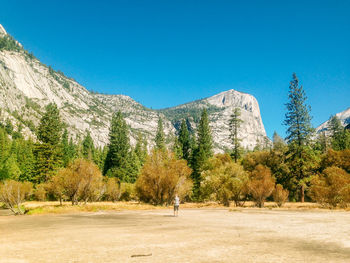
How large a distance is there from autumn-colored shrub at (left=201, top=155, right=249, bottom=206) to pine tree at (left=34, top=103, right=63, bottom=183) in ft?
115

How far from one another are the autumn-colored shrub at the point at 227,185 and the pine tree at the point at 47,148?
35.2 m

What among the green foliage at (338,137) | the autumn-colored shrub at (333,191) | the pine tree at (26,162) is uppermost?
the green foliage at (338,137)

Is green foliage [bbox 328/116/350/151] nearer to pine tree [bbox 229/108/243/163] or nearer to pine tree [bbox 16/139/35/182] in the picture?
pine tree [bbox 229/108/243/163]

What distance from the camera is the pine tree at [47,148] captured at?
55688mm

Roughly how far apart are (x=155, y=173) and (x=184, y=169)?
9325 mm

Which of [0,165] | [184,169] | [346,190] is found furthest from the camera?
[0,165]

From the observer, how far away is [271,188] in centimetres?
3422

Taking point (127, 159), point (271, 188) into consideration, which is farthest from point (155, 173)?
point (127, 159)

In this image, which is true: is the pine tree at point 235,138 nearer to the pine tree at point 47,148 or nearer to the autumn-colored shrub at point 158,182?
the autumn-colored shrub at point 158,182

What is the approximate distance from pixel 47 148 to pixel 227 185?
41863 mm

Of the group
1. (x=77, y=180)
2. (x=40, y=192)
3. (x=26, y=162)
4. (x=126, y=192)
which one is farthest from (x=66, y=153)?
(x=77, y=180)

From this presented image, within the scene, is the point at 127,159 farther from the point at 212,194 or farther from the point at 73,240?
the point at 73,240

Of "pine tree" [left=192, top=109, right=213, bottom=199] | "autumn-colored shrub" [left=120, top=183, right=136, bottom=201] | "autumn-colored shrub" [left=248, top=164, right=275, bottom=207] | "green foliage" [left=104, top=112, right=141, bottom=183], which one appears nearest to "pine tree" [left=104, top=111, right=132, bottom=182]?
"green foliage" [left=104, top=112, right=141, bottom=183]

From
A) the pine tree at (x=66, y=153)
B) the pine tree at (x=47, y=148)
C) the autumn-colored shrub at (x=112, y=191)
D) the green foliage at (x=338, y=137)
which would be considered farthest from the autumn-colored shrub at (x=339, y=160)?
the pine tree at (x=66, y=153)
